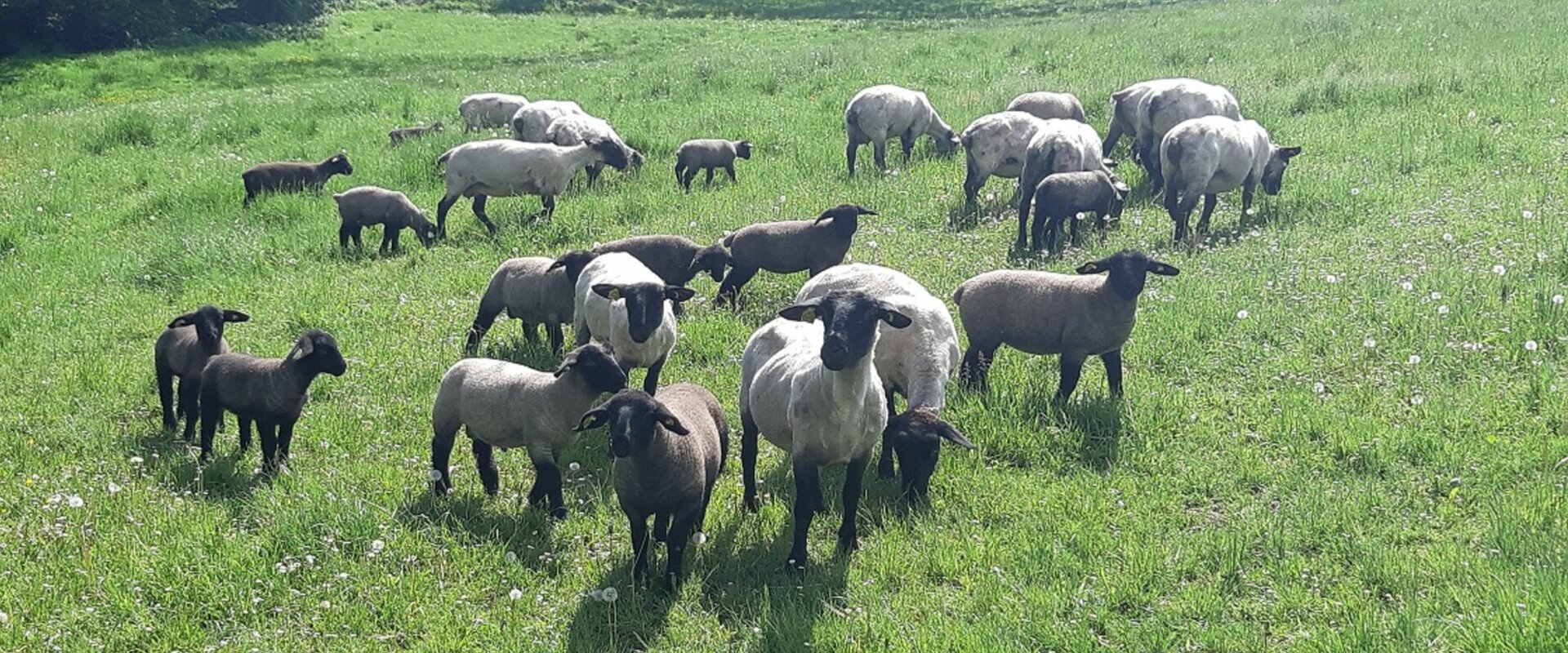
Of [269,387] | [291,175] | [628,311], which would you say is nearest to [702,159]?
[291,175]

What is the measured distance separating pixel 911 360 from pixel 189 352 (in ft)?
17.2

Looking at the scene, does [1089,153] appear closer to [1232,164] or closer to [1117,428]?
[1232,164]

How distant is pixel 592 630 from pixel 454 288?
7116 millimetres

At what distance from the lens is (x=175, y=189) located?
17438 millimetres

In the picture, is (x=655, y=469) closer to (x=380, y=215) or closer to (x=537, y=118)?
(x=380, y=215)

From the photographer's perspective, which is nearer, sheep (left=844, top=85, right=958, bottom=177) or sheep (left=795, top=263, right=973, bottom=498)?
sheep (left=795, top=263, right=973, bottom=498)

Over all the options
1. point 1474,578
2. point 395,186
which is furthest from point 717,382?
point 395,186

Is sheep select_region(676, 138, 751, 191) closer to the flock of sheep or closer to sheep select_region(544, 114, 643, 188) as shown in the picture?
sheep select_region(544, 114, 643, 188)

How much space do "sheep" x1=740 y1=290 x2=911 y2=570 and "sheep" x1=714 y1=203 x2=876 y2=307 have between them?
413 cm

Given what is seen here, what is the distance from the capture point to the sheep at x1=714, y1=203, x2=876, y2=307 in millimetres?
11992

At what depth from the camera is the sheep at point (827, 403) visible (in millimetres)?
6738

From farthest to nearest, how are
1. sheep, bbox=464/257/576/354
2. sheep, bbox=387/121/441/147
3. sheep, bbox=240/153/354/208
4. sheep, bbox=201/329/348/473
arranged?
1. sheep, bbox=387/121/441/147
2. sheep, bbox=240/153/354/208
3. sheep, bbox=464/257/576/354
4. sheep, bbox=201/329/348/473

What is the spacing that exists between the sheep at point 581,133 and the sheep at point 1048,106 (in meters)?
5.42

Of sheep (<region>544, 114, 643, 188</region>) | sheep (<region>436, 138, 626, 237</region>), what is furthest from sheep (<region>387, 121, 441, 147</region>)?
sheep (<region>436, 138, 626, 237</region>)
